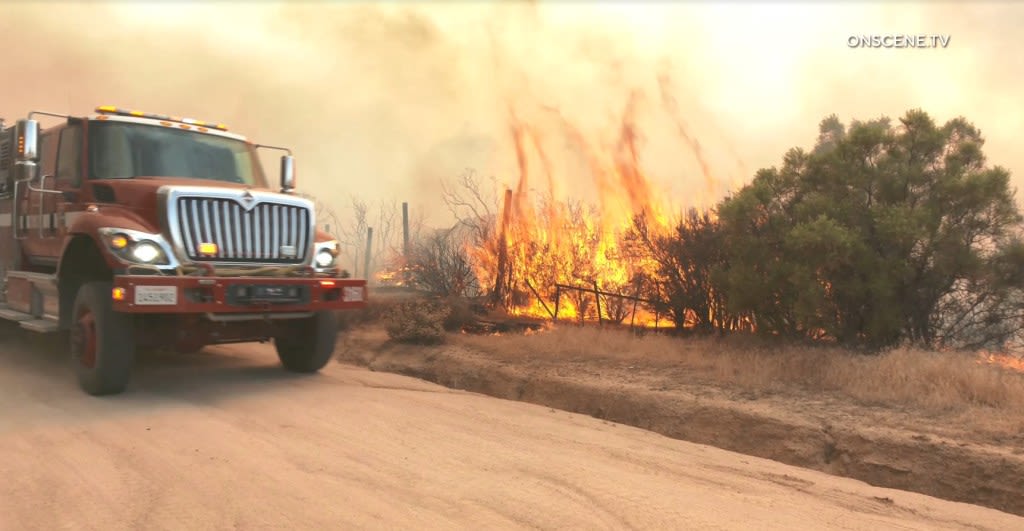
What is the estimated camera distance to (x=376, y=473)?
4.68 meters

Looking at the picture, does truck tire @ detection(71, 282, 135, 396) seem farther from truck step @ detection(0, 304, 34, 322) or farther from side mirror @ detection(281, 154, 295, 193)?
side mirror @ detection(281, 154, 295, 193)

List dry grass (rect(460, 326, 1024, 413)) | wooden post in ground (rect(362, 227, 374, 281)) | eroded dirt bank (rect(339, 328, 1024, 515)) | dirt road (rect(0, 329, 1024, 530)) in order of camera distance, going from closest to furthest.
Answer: dirt road (rect(0, 329, 1024, 530)) → eroded dirt bank (rect(339, 328, 1024, 515)) → dry grass (rect(460, 326, 1024, 413)) → wooden post in ground (rect(362, 227, 374, 281))

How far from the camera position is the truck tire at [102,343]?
6.72m

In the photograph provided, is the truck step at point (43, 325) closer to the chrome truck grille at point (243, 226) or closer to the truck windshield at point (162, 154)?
the truck windshield at point (162, 154)

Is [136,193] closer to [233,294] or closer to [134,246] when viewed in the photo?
[134,246]

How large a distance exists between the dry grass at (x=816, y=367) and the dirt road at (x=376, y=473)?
1790 mm

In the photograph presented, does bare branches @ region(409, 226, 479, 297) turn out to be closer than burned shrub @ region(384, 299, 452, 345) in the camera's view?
No

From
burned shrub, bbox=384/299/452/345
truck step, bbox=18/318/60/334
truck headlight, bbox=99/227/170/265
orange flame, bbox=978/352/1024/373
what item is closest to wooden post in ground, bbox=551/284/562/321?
burned shrub, bbox=384/299/452/345

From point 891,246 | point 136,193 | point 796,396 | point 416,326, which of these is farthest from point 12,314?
point 891,246

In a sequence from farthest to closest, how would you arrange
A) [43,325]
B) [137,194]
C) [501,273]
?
[501,273]
[43,325]
[137,194]

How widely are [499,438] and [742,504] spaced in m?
2.16

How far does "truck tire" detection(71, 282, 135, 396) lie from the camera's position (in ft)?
22.0

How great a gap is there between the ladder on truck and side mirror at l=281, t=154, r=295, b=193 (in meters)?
2.77

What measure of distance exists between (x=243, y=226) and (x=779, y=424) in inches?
233
